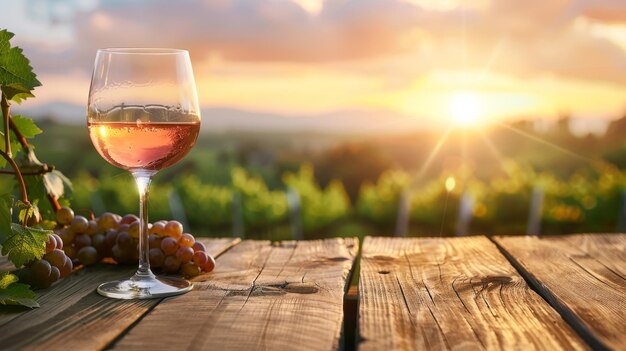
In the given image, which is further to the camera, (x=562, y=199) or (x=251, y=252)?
(x=562, y=199)

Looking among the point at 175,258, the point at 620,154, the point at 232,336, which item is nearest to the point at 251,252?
the point at 175,258

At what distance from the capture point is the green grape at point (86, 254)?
5.98 feet

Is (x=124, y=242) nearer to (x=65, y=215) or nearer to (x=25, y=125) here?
(x=65, y=215)

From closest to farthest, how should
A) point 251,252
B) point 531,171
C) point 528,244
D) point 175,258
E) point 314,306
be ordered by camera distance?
point 314,306 < point 175,258 < point 251,252 < point 528,244 < point 531,171

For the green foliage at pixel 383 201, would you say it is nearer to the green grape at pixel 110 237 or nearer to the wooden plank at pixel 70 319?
the green grape at pixel 110 237

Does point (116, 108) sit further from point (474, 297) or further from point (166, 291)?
point (474, 297)

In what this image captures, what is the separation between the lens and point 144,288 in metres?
1.51

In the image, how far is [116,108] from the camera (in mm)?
1536

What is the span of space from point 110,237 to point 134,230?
6 centimetres

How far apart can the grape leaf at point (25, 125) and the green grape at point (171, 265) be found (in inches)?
17.2

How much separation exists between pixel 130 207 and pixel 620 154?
20.8 ft

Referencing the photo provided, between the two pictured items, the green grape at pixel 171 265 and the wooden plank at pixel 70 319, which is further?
the green grape at pixel 171 265

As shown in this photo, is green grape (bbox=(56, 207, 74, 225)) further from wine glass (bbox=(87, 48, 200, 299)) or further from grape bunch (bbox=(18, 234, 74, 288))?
wine glass (bbox=(87, 48, 200, 299))

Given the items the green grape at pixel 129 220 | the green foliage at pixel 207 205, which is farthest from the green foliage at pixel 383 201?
the green grape at pixel 129 220
